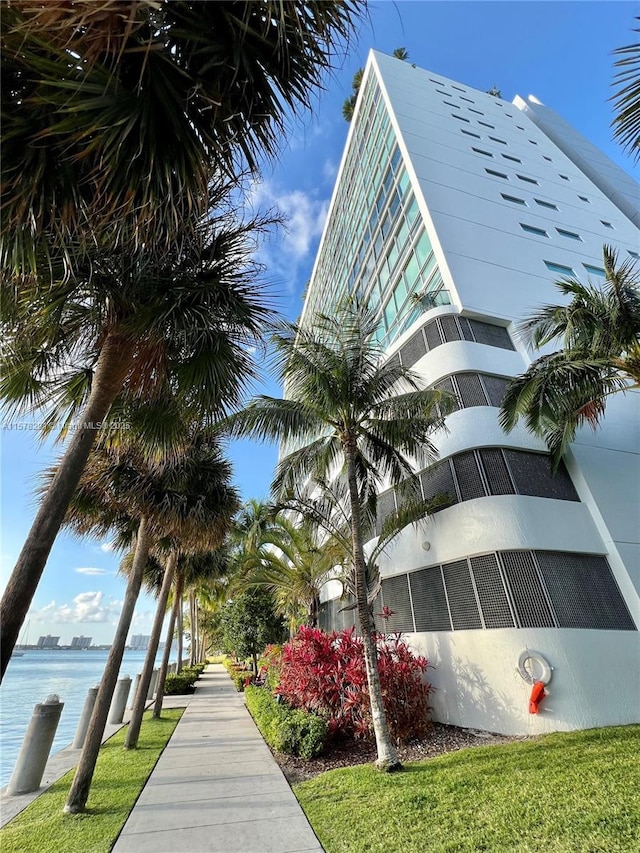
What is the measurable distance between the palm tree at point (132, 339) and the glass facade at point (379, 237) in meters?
6.53

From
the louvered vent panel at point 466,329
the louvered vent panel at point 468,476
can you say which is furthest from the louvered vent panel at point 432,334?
the louvered vent panel at point 468,476

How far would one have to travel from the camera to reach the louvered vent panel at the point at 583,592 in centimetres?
848

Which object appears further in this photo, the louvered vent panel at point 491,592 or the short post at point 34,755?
the louvered vent panel at point 491,592

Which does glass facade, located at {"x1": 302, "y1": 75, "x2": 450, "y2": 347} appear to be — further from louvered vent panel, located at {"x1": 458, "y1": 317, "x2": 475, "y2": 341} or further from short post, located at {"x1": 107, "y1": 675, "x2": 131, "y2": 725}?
short post, located at {"x1": 107, "y1": 675, "x2": 131, "y2": 725}

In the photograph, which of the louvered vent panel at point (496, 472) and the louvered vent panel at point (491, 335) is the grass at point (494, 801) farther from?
the louvered vent panel at point (491, 335)

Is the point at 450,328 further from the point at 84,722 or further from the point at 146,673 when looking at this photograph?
the point at 84,722

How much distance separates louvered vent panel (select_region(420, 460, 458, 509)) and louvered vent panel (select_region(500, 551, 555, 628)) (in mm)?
1902

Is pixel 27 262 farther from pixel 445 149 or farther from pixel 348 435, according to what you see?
pixel 445 149

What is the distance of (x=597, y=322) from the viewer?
27.4ft

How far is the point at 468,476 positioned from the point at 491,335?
4.98 m

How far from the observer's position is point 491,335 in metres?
12.6

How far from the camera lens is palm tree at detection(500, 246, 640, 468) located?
8.01 m

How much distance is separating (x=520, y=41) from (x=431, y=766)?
2398 cm

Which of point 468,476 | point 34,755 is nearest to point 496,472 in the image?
point 468,476
